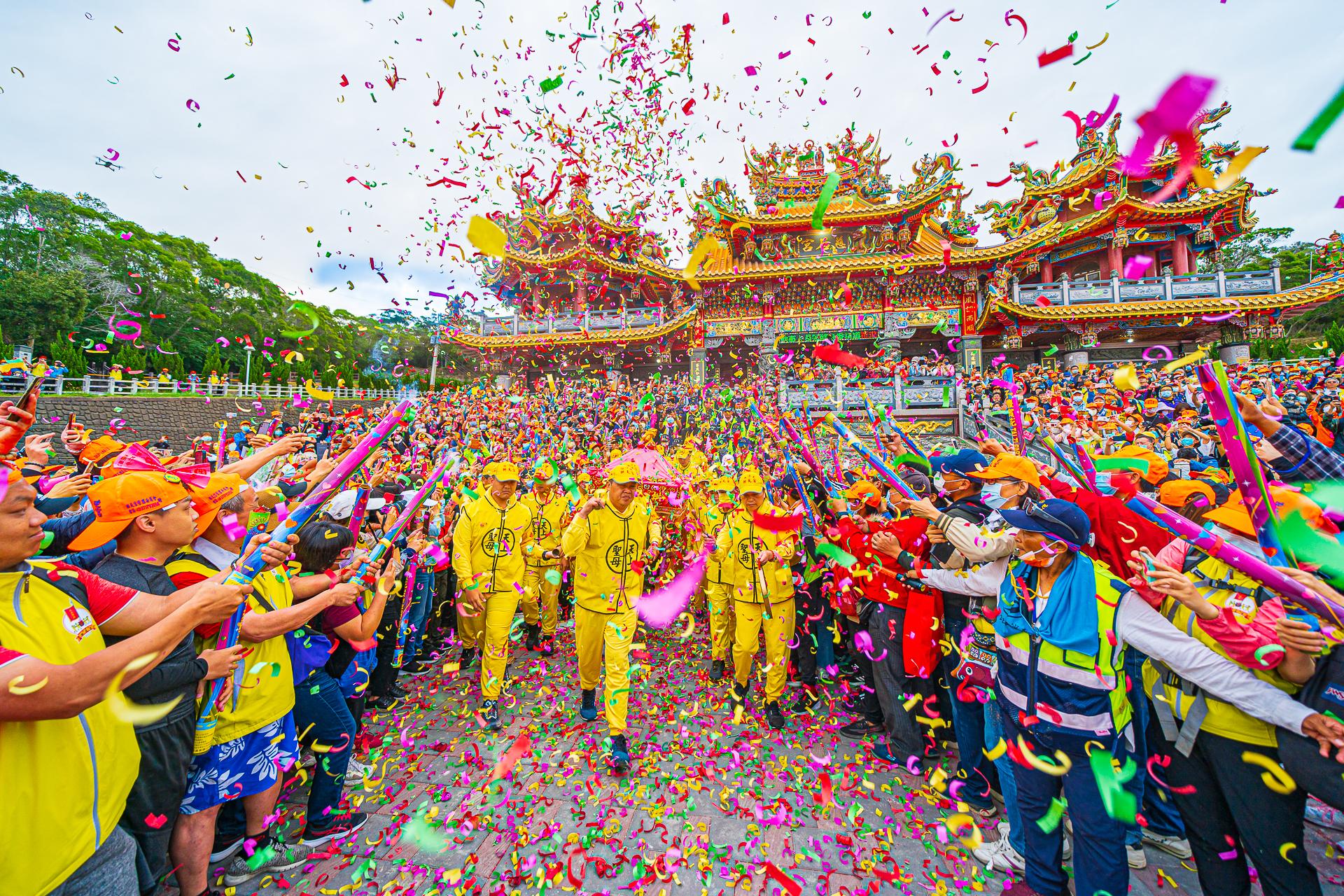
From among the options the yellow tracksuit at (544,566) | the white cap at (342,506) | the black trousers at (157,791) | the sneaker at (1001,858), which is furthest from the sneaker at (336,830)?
the sneaker at (1001,858)

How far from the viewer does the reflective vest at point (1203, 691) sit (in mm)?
2047

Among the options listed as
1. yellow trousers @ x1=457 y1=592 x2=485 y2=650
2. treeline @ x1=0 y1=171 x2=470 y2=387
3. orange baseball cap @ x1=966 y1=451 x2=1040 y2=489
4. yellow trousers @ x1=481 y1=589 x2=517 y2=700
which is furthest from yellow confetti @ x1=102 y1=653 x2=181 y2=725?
treeline @ x1=0 y1=171 x2=470 y2=387

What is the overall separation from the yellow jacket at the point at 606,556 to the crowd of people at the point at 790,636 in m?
0.02

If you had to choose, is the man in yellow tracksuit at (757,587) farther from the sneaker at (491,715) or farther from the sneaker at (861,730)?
the sneaker at (491,715)

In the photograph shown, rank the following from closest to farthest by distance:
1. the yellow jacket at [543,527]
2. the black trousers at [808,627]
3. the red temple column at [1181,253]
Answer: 1. the black trousers at [808,627]
2. the yellow jacket at [543,527]
3. the red temple column at [1181,253]

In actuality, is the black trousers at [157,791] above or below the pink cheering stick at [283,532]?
below

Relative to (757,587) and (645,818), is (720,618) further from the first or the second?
(645,818)

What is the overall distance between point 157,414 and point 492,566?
66.2 feet

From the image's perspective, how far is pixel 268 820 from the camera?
2.76 m

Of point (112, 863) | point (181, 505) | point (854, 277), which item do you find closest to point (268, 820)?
point (112, 863)

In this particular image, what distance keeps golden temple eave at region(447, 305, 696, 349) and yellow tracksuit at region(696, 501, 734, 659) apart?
13744mm

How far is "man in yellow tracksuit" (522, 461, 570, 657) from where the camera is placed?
5.41 metres

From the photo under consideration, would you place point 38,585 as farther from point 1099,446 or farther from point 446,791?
point 1099,446

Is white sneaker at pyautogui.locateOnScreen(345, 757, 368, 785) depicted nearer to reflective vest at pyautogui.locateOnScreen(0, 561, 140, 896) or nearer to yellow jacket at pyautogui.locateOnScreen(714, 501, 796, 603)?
reflective vest at pyautogui.locateOnScreen(0, 561, 140, 896)
